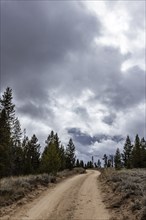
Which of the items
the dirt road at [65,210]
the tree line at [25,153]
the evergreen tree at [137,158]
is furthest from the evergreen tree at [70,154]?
the dirt road at [65,210]

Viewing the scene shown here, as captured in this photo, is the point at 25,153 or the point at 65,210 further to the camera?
the point at 25,153

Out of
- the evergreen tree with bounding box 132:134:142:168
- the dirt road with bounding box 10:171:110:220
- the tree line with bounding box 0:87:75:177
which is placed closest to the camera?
the dirt road with bounding box 10:171:110:220

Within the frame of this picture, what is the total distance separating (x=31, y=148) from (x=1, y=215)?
72905mm

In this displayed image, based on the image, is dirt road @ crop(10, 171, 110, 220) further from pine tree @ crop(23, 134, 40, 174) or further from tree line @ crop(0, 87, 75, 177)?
pine tree @ crop(23, 134, 40, 174)

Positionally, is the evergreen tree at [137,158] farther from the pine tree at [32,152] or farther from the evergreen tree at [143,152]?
the pine tree at [32,152]

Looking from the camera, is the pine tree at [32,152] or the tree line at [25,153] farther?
the pine tree at [32,152]

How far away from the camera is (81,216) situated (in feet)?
46.2

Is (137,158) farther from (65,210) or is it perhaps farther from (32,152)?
(65,210)

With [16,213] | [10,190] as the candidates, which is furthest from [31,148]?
[16,213]

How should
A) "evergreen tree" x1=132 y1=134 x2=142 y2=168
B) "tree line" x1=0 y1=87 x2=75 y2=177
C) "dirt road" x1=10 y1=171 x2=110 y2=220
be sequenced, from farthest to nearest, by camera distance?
"evergreen tree" x1=132 y1=134 x2=142 y2=168 < "tree line" x1=0 y1=87 x2=75 y2=177 < "dirt road" x1=10 y1=171 x2=110 y2=220

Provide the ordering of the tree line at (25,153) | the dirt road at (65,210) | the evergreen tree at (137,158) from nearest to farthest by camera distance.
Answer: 1. the dirt road at (65,210)
2. the tree line at (25,153)
3. the evergreen tree at (137,158)

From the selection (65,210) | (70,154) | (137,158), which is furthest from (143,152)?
(65,210)

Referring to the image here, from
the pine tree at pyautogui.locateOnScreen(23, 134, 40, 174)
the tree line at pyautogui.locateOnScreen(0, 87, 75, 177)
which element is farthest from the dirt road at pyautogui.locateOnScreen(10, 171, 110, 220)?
the pine tree at pyautogui.locateOnScreen(23, 134, 40, 174)

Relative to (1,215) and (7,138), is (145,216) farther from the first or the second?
(7,138)
